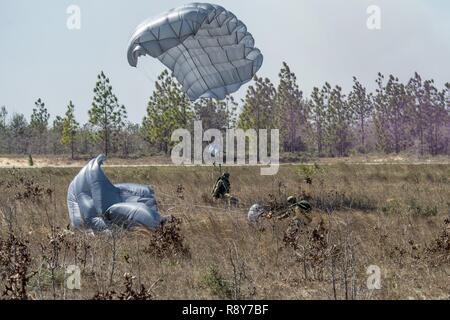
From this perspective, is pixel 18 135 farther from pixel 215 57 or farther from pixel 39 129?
pixel 215 57

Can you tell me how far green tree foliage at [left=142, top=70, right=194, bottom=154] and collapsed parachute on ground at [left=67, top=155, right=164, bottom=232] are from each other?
5290cm

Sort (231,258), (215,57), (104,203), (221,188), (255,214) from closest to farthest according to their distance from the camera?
(231,258), (104,203), (255,214), (221,188), (215,57)

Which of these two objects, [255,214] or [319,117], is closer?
[255,214]

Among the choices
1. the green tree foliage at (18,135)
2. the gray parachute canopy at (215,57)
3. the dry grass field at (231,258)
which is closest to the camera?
the dry grass field at (231,258)

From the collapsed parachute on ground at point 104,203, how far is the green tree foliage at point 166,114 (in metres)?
52.9

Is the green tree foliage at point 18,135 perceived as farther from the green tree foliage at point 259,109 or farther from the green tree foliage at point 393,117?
the green tree foliage at point 393,117

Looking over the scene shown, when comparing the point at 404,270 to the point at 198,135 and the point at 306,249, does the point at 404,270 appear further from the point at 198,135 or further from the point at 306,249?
the point at 198,135

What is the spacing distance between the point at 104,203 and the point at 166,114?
181ft

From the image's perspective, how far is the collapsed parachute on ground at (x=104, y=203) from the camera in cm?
1141

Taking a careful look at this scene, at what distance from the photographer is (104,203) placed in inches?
477

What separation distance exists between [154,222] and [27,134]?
3027 inches

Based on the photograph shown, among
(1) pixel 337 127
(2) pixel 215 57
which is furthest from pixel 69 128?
(2) pixel 215 57

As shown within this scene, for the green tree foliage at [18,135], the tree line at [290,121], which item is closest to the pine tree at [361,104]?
the tree line at [290,121]

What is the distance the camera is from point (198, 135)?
2830 inches
